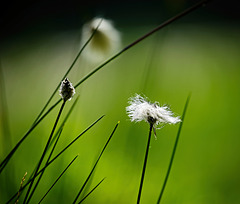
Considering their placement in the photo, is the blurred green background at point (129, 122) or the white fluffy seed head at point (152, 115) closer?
the white fluffy seed head at point (152, 115)

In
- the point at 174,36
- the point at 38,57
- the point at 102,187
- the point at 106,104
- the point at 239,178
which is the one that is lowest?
the point at 102,187

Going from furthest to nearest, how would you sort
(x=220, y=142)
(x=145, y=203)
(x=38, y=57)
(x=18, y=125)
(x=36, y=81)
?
1. (x=38, y=57)
2. (x=36, y=81)
3. (x=18, y=125)
4. (x=220, y=142)
5. (x=145, y=203)

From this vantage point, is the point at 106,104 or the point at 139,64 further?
the point at 139,64

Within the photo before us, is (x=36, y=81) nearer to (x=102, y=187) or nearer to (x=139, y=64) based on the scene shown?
(x=139, y=64)

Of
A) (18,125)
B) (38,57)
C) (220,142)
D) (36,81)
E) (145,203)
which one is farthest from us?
(38,57)

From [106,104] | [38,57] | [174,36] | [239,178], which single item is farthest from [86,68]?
[239,178]

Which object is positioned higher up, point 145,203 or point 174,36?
point 174,36

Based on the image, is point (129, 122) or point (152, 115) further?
point (129, 122)

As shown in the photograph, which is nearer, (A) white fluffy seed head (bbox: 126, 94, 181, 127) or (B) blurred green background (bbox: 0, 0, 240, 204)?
(A) white fluffy seed head (bbox: 126, 94, 181, 127)
